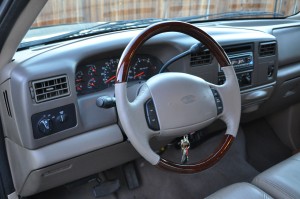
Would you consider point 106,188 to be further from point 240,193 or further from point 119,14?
point 119,14

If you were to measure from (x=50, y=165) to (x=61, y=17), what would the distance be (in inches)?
28.5

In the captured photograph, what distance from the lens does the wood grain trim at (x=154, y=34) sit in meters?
1.25

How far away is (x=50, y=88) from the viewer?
Result: 4.51 feet

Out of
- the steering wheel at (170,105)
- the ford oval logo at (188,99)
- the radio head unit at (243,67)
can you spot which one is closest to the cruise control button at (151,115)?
the steering wheel at (170,105)

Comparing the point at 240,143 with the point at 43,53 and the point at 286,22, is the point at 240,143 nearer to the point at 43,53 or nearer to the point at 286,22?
the point at 286,22

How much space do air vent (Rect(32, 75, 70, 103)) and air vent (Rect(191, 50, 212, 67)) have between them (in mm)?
648

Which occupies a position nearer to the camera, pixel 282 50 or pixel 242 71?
pixel 242 71

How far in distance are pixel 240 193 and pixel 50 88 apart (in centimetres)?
83

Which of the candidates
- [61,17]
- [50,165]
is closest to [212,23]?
[61,17]

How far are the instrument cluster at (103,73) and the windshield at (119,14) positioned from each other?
0.70 ft

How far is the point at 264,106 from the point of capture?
98.0 inches

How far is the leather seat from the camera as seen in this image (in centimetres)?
150

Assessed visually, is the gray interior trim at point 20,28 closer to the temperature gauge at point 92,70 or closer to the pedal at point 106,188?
the temperature gauge at point 92,70

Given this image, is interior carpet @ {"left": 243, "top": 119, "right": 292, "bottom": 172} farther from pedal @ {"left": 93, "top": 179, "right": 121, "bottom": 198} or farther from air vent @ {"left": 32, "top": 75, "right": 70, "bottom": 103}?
air vent @ {"left": 32, "top": 75, "right": 70, "bottom": 103}
